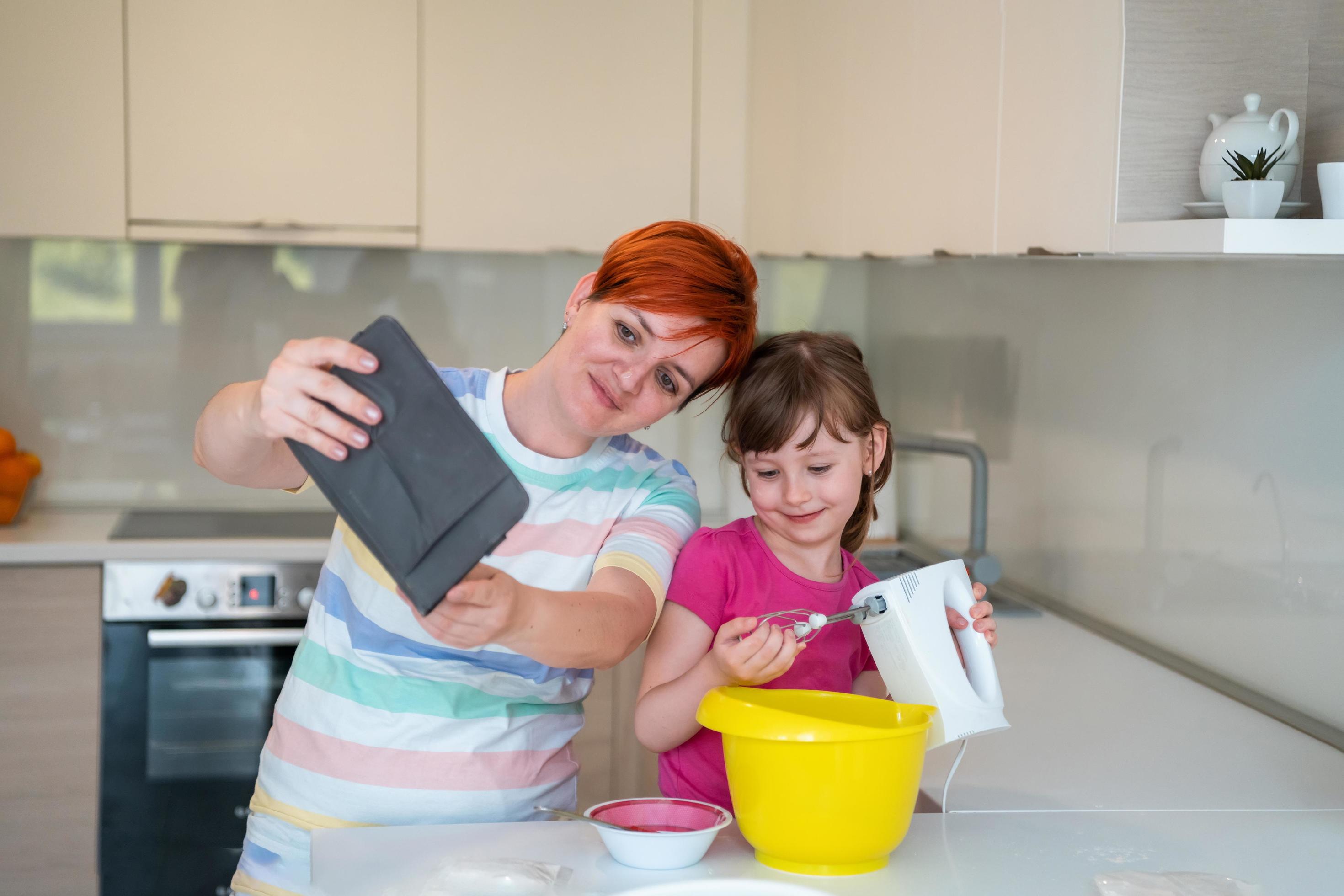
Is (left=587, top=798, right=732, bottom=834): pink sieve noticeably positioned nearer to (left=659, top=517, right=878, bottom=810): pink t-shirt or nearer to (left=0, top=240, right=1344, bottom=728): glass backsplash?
(left=659, top=517, right=878, bottom=810): pink t-shirt

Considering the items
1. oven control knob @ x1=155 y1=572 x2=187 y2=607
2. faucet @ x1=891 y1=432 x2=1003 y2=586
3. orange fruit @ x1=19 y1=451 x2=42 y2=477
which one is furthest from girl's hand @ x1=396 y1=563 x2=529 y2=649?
orange fruit @ x1=19 y1=451 x2=42 y2=477

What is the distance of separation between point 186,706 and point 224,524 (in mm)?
436

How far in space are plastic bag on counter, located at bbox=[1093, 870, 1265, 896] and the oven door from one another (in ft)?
5.87

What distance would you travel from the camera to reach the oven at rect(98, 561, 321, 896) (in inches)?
91.1

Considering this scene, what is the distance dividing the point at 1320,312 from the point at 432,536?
1165 millimetres

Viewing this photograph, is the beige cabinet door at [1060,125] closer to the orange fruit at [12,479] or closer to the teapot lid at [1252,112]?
the teapot lid at [1252,112]

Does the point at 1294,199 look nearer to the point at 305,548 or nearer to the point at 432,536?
the point at 432,536

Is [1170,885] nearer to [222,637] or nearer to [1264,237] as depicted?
[1264,237]

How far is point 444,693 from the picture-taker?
117 centimetres

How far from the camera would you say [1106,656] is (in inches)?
69.7

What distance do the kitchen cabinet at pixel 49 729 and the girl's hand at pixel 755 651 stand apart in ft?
5.67

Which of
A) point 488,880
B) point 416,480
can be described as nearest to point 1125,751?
point 488,880

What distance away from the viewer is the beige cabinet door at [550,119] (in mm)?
2533

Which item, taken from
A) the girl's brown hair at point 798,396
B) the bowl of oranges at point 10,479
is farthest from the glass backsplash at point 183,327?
the girl's brown hair at point 798,396
